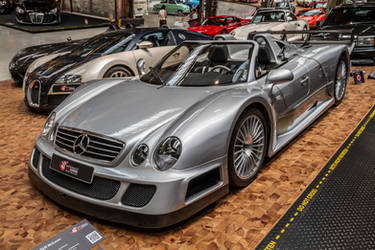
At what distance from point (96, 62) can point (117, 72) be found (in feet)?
1.26

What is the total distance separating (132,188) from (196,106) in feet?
2.68

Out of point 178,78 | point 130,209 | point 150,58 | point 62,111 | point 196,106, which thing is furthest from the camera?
point 150,58

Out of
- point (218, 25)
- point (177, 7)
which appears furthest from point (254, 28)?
point (177, 7)

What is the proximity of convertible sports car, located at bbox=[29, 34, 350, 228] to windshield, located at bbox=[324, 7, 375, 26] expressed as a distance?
5.54m

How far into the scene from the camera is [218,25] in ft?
39.8

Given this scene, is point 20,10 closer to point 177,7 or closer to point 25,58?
point 25,58

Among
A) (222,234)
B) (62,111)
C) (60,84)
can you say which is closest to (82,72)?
(60,84)

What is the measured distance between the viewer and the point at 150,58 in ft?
18.5

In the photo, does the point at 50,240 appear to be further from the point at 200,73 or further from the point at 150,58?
the point at 150,58

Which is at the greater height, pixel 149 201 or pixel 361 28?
pixel 361 28

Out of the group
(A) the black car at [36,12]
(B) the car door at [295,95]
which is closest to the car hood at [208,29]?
(B) the car door at [295,95]

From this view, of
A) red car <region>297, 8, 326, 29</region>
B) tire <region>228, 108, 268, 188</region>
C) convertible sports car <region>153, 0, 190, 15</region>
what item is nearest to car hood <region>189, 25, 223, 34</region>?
red car <region>297, 8, 326, 29</region>

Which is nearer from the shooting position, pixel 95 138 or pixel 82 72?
pixel 95 138

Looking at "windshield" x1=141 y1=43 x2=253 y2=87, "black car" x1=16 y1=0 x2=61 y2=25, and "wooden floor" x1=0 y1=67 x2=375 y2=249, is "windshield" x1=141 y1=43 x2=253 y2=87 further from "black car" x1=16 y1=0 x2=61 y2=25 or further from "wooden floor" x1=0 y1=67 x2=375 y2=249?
"black car" x1=16 y1=0 x2=61 y2=25
